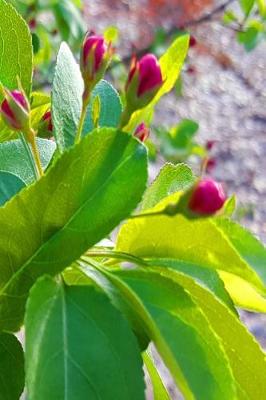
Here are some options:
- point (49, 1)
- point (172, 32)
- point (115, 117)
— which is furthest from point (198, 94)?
point (115, 117)

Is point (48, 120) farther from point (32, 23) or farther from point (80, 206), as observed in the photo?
point (32, 23)

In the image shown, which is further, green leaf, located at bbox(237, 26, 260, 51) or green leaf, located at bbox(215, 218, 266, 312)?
green leaf, located at bbox(237, 26, 260, 51)

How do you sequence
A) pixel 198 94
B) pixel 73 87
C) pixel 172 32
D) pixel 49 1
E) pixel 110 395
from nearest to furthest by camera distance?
1. pixel 110 395
2. pixel 73 87
3. pixel 49 1
4. pixel 172 32
5. pixel 198 94

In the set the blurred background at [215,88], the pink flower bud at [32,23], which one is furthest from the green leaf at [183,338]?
the blurred background at [215,88]

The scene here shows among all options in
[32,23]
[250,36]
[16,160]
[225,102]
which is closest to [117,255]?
[16,160]

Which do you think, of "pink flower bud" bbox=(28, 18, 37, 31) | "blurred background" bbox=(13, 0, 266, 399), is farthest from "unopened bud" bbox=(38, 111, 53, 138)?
"blurred background" bbox=(13, 0, 266, 399)

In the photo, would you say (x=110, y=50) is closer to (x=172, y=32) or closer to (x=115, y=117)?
(x=115, y=117)

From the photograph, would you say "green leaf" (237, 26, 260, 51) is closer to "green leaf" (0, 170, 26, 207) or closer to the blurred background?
the blurred background
